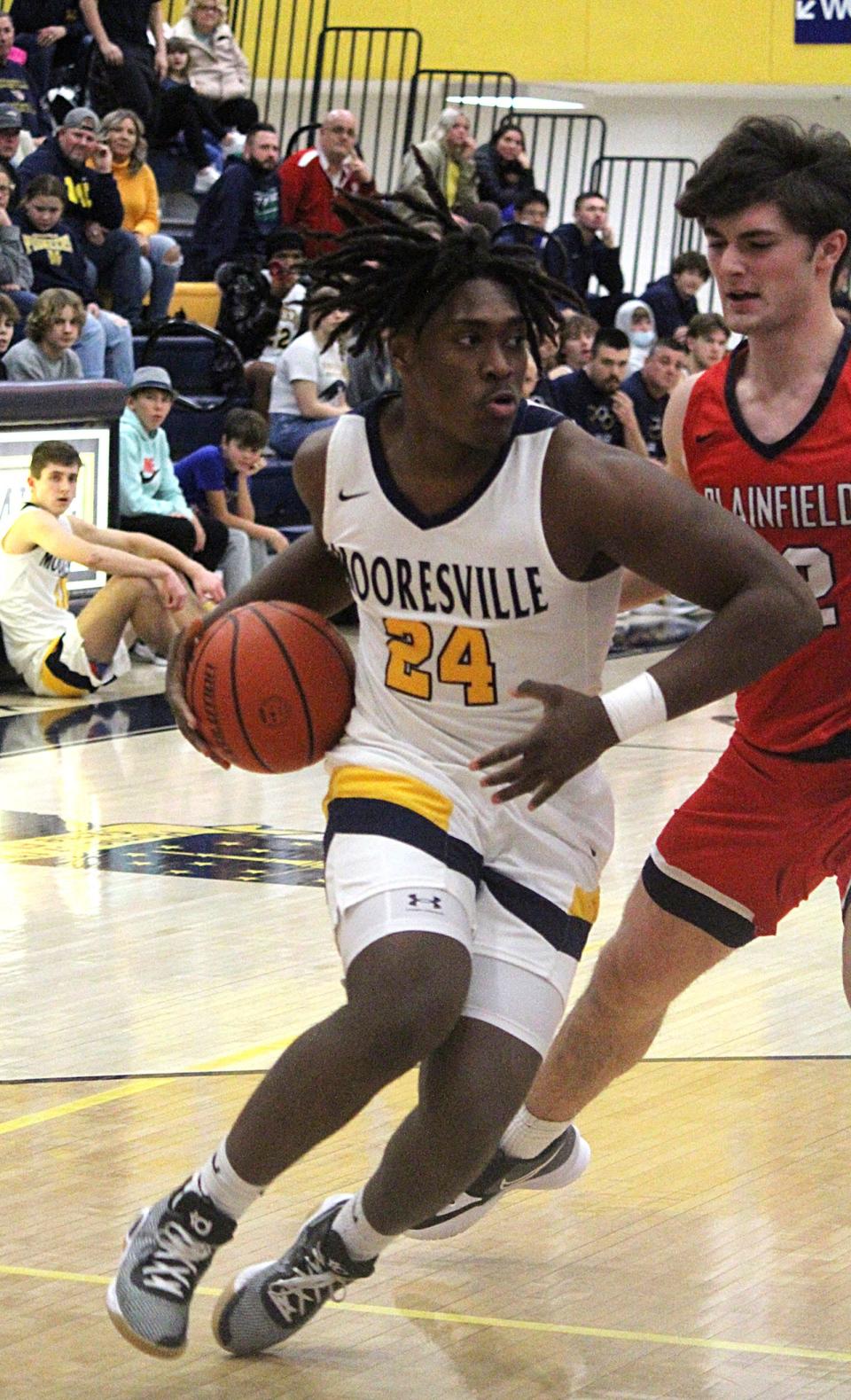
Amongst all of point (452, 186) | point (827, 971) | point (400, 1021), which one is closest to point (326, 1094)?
point (400, 1021)

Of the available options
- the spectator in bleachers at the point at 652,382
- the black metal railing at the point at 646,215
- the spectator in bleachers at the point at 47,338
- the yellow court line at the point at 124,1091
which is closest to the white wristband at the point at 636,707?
the yellow court line at the point at 124,1091

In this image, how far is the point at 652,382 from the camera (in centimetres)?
1364

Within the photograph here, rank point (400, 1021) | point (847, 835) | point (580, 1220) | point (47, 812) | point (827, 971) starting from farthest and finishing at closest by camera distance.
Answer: point (47, 812) < point (827, 971) < point (580, 1220) < point (847, 835) < point (400, 1021)

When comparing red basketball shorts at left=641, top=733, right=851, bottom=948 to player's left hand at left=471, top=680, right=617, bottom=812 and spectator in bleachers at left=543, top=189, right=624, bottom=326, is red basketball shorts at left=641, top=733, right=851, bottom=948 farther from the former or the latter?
spectator in bleachers at left=543, top=189, right=624, bottom=326

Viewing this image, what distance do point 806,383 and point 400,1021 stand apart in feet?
4.30

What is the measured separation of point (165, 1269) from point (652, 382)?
11.0 m

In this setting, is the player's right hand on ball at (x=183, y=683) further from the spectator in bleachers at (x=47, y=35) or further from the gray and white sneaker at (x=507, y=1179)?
the spectator in bleachers at (x=47, y=35)

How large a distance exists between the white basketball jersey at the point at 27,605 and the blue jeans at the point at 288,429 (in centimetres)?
290

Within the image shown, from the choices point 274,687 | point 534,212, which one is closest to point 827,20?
point 534,212

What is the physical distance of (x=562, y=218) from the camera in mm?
20938

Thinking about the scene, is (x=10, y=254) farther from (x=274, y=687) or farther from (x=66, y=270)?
(x=274, y=687)

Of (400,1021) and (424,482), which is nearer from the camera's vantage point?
(400,1021)

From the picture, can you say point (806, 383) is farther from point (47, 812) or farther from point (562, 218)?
point (562, 218)

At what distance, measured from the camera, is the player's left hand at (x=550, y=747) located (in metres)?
2.96
